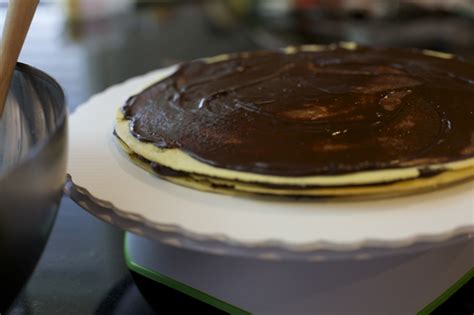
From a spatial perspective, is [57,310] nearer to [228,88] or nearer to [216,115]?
[216,115]

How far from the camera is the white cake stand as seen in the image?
69cm

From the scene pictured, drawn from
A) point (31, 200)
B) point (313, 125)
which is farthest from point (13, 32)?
point (313, 125)

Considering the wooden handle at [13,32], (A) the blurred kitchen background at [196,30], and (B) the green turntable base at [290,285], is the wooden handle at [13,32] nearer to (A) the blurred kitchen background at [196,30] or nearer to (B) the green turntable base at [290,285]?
(B) the green turntable base at [290,285]

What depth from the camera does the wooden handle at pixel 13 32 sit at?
Result: 0.79m

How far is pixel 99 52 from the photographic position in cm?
225

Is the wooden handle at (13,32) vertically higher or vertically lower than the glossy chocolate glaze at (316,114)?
higher

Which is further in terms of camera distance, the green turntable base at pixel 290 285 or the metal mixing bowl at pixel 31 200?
the green turntable base at pixel 290 285

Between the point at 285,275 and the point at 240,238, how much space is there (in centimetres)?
11

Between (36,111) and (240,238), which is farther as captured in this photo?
(36,111)

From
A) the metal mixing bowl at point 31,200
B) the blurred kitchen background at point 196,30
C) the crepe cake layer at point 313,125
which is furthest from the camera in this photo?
the blurred kitchen background at point 196,30

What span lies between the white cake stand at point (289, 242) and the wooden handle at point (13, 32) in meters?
0.16

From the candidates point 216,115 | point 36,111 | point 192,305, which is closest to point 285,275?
point 192,305

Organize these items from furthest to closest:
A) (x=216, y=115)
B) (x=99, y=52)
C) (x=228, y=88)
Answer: (x=99, y=52) → (x=228, y=88) → (x=216, y=115)

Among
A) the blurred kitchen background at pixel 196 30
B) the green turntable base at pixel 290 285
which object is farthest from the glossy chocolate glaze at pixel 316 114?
the blurred kitchen background at pixel 196 30
